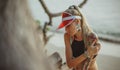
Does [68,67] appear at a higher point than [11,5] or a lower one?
lower

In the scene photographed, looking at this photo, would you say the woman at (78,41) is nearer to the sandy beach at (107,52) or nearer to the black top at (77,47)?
the black top at (77,47)

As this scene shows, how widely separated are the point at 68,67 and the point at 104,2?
2.64ft

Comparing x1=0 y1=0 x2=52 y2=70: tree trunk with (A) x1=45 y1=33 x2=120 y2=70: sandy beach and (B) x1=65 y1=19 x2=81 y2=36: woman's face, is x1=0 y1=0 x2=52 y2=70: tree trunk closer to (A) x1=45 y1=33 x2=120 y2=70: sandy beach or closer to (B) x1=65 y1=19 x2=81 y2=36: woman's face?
(B) x1=65 y1=19 x2=81 y2=36: woman's face

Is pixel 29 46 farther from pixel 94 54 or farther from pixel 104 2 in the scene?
pixel 104 2

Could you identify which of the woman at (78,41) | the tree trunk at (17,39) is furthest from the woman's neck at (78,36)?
the tree trunk at (17,39)

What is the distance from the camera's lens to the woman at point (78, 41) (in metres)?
0.69

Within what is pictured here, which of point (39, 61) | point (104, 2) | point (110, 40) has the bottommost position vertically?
point (110, 40)

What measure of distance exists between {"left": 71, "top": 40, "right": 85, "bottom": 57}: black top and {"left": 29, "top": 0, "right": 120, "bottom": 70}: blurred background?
413mm

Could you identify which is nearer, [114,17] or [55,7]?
[55,7]

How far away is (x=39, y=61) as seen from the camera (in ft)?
0.36

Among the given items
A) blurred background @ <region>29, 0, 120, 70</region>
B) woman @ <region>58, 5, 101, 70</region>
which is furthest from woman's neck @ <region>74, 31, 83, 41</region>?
blurred background @ <region>29, 0, 120, 70</region>

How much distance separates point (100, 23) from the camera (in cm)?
149

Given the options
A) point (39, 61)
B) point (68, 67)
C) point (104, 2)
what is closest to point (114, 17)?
point (104, 2)

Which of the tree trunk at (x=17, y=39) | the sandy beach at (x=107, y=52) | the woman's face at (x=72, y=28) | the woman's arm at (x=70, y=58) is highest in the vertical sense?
the tree trunk at (x=17, y=39)
